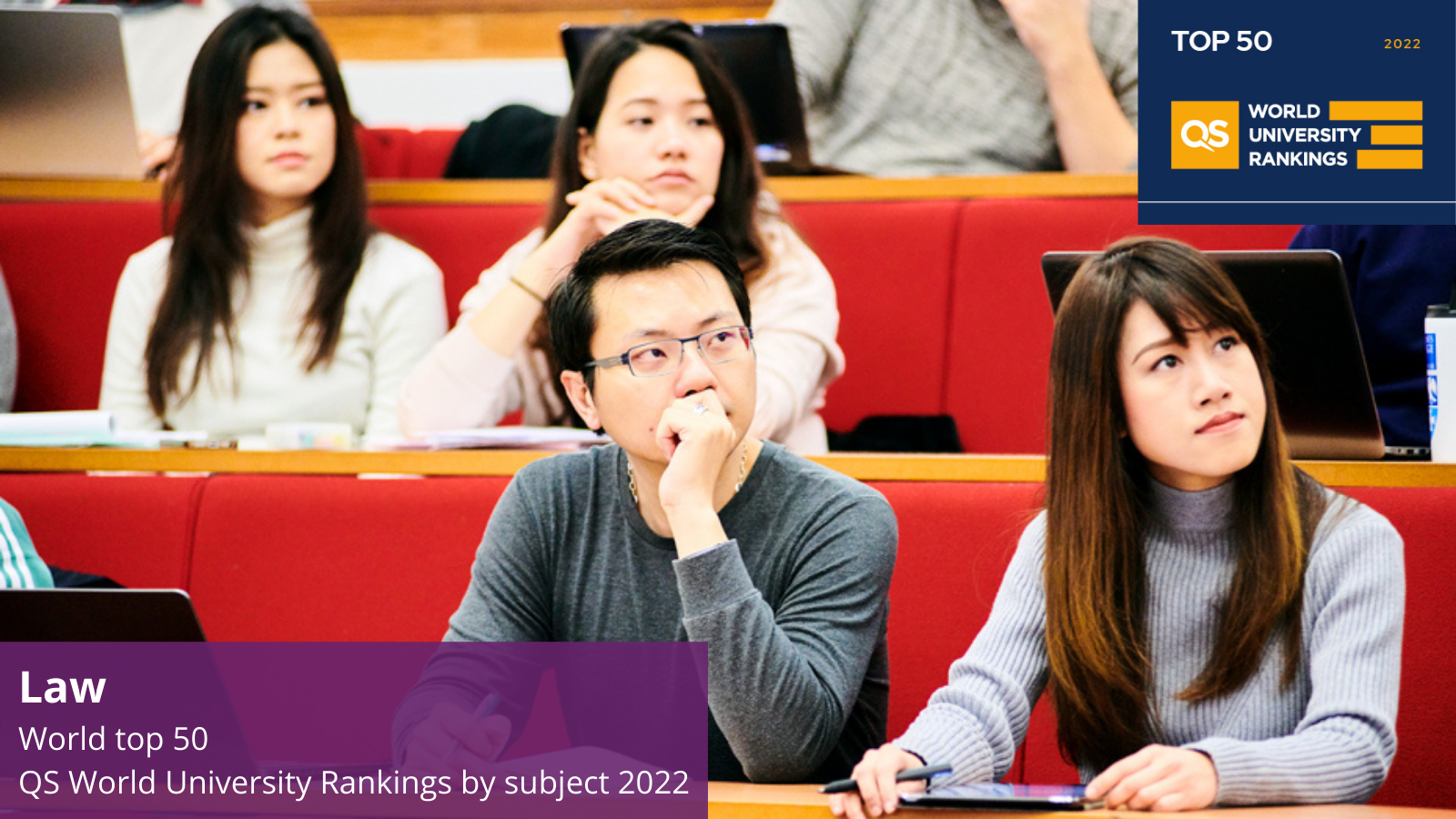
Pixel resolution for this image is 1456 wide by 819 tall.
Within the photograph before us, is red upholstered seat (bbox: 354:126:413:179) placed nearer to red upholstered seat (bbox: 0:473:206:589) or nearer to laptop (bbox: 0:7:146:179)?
laptop (bbox: 0:7:146:179)

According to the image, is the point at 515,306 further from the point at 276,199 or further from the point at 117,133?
the point at 117,133

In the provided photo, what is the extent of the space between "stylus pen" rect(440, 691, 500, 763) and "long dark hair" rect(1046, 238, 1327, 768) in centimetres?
42

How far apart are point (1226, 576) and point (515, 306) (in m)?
0.94

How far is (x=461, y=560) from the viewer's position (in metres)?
1.49

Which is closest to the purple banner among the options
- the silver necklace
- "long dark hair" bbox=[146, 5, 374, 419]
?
the silver necklace

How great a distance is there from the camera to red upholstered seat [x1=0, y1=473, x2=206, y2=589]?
1547 mm

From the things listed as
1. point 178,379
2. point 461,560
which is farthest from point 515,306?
point 178,379

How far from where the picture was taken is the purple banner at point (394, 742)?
0.88 metres

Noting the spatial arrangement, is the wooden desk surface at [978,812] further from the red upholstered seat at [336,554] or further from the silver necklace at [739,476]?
the red upholstered seat at [336,554]

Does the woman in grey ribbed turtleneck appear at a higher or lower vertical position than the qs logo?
lower

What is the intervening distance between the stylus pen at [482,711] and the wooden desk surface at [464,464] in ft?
1.34

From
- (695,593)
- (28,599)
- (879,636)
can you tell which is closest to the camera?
(28,599)

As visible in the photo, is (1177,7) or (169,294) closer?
(1177,7)

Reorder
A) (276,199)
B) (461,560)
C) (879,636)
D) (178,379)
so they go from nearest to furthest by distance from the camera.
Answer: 1. (879,636)
2. (461,560)
3. (178,379)
4. (276,199)
